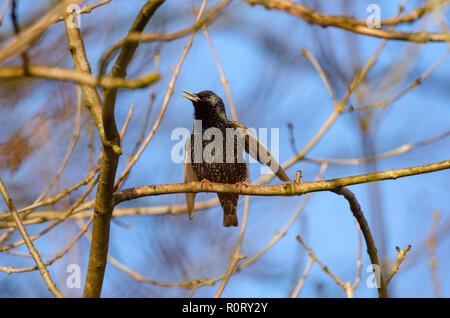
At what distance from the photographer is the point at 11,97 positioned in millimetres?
4469

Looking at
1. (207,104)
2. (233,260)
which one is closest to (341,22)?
(233,260)

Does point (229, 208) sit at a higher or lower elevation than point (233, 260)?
higher

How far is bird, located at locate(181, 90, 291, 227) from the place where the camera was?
595cm

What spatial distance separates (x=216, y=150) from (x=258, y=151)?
70cm

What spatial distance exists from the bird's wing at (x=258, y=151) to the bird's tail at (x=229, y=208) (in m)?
0.63

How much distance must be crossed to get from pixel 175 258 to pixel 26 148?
6.94 feet

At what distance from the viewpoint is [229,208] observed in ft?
20.0

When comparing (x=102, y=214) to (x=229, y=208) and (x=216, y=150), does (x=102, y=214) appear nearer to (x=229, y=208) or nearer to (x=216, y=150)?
(x=216, y=150)

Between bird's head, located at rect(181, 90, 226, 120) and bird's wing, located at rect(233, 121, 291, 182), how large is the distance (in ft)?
1.56

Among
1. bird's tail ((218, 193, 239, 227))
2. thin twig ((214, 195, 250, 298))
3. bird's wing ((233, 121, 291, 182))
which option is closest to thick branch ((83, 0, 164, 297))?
thin twig ((214, 195, 250, 298))
